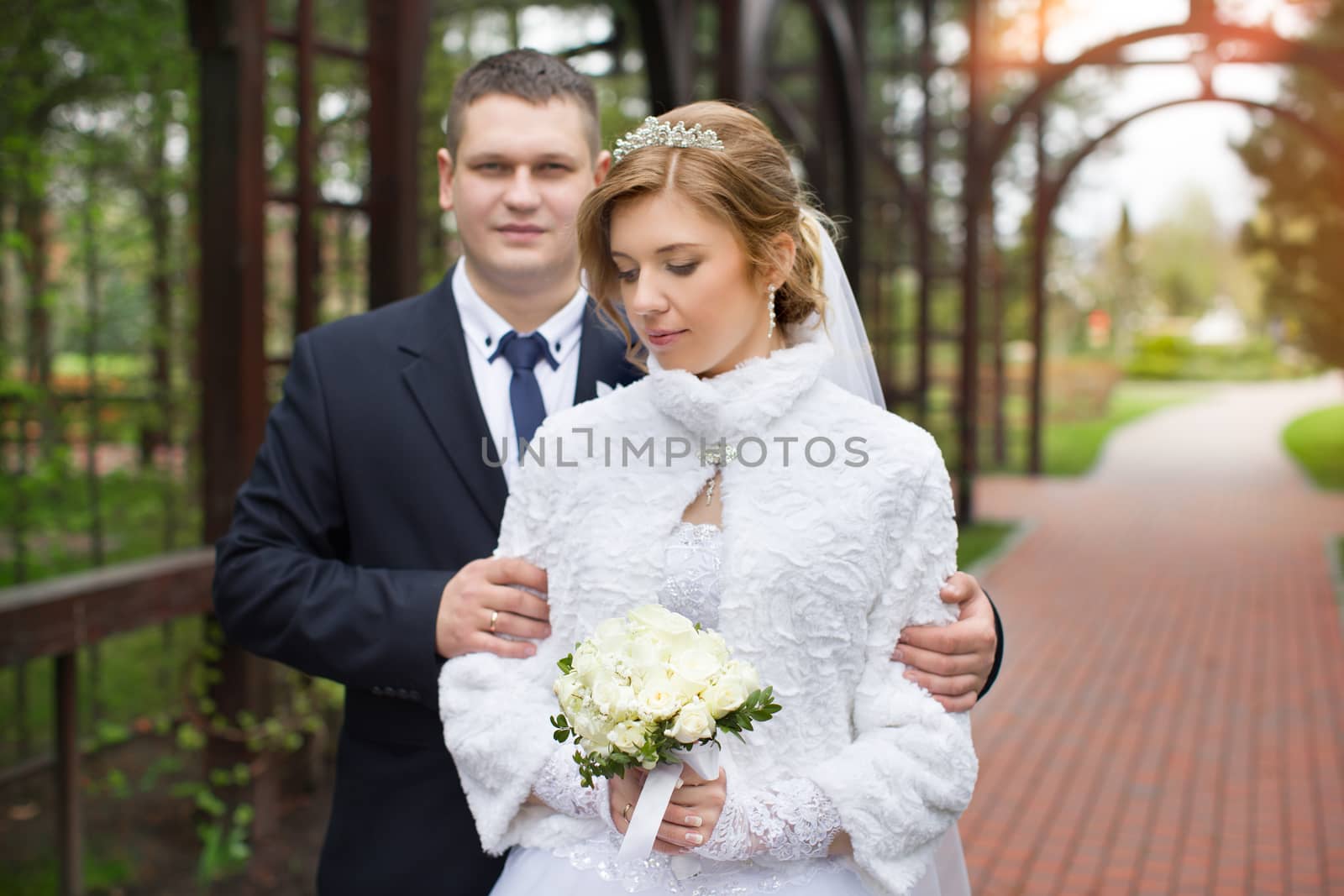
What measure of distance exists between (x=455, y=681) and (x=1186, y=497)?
15.7 m

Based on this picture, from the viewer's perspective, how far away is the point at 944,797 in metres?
1.87

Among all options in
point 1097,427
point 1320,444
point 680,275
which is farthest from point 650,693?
point 1097,427

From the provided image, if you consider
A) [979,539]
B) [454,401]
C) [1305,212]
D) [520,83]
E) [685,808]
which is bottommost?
[979,539]

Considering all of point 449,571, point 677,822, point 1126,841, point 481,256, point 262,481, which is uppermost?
point 481,256

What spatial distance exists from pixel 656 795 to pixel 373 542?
2.66ft

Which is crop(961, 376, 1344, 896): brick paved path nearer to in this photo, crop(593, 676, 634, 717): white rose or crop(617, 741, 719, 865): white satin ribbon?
crop(617, 741, 719, 865): white satin ribbon

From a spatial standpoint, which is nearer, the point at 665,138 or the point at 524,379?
the point at 665,138

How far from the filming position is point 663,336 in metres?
1.92

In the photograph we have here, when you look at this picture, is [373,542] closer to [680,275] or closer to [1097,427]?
[680,275]

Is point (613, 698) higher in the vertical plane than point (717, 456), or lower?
lower

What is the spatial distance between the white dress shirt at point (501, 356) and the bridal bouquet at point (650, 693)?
30.5 inches

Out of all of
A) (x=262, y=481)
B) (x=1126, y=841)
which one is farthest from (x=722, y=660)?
(x=1126, y=841)

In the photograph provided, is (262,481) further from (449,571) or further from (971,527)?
(971,527)
